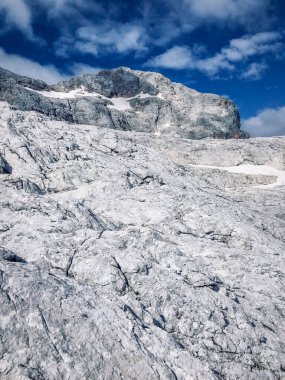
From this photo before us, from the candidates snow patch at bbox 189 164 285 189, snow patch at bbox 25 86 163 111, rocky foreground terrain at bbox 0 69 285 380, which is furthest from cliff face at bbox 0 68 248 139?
rocky foreground terrain at bbox 0 69 285 380

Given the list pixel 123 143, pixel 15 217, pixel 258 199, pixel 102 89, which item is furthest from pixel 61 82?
pixel 15 217

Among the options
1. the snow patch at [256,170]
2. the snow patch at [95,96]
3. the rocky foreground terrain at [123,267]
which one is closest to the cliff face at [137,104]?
the snow patch at [95,96]

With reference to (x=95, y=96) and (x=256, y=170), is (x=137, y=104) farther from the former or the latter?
(x=256, y=170)

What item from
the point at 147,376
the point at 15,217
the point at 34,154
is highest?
the point at 34,154

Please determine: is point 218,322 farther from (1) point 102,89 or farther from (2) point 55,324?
(1) point 102,89

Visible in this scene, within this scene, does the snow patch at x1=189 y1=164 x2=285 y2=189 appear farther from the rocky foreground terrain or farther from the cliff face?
the cliff face

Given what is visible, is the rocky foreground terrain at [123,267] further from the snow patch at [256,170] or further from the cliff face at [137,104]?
the cliff face at [137,104]

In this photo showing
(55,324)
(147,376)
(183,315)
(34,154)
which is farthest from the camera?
Result: (34,154)
